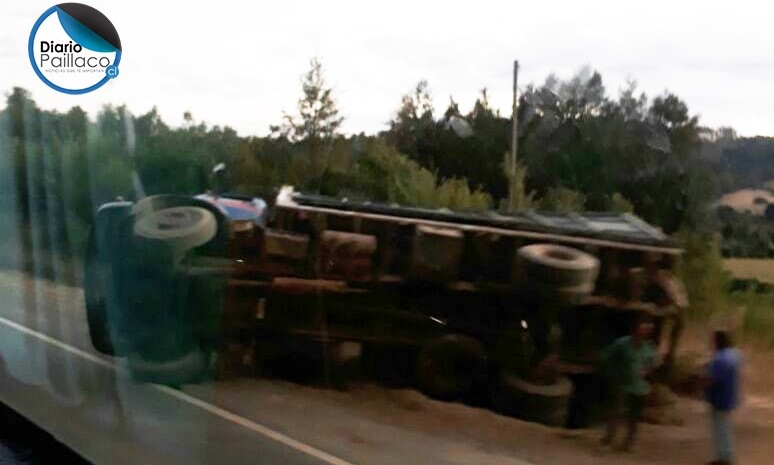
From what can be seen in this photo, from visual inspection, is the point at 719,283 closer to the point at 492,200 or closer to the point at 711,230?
the point at 711,230

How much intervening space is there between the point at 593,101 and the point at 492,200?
1.06 metres

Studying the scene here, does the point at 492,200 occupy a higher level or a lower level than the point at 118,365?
higher

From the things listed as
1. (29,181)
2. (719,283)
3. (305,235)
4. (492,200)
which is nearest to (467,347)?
(492,200)

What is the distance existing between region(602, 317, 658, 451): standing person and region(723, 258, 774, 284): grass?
0.55 metres

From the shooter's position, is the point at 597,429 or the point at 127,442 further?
the point at 127,442

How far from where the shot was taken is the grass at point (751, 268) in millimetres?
5859

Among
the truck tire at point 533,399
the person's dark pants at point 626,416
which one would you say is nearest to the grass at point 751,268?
the person's dark pants at point 626,416

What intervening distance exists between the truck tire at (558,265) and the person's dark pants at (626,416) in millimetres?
806

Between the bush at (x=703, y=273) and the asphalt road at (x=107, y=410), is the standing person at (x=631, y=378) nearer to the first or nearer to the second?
the bush at (x=703, y=273)

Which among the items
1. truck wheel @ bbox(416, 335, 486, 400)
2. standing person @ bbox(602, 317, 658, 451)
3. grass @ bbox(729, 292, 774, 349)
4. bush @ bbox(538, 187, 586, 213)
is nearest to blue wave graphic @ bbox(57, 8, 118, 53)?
truck wheel @ bbox(416, 335, 486, 400)

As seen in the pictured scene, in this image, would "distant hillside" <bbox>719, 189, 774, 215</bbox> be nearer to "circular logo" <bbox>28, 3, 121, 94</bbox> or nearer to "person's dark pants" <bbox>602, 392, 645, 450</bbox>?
"person's dark pants" <bbox>602, 392, 645, 450</bbox>

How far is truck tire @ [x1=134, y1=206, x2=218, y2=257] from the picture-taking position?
27.4ft

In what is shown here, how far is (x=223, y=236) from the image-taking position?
27.6ft

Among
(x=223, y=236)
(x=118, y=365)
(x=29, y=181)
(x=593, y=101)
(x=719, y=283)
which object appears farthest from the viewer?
(x=29, y=181)
